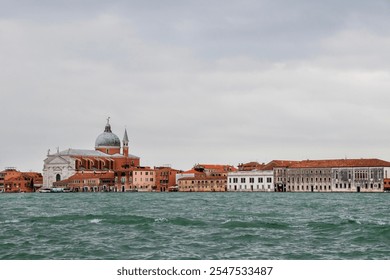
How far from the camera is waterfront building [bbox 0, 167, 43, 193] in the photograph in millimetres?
90312

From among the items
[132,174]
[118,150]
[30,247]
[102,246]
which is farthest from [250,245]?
[118,150]

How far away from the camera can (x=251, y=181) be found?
8100 cm

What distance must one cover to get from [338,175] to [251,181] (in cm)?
1042

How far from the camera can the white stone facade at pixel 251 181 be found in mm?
79500

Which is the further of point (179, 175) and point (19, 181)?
point (19, 181)

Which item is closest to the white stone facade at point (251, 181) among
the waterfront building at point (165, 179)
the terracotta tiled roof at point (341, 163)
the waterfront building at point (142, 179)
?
the terracotta tiled roof at point (341, 163)

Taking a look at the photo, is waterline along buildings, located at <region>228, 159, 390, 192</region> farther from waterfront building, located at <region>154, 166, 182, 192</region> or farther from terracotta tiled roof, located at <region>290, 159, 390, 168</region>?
waterfront building, located at <region>154, 166, 182, 192</region>

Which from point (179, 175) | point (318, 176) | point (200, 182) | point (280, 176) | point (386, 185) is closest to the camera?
point (386, 185)

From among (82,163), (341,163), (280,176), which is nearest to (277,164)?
(280,176)

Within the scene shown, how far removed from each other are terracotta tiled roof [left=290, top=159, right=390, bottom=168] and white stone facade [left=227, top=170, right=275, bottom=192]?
2969 mm

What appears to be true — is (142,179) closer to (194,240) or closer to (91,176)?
(91,176)

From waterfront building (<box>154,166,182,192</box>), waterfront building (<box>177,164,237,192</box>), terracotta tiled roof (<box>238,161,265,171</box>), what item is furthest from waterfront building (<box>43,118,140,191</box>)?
terracotta tiled roof (<box>238,161,265,171</box>)

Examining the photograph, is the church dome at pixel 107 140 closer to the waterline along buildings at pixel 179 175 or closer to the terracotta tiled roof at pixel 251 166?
the waterline along buildings at pixel 179 175

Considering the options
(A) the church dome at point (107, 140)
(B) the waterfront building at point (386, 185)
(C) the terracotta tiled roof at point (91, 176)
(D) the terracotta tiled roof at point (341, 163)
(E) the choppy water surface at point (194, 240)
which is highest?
(A) the church dome at point (107, 140)
